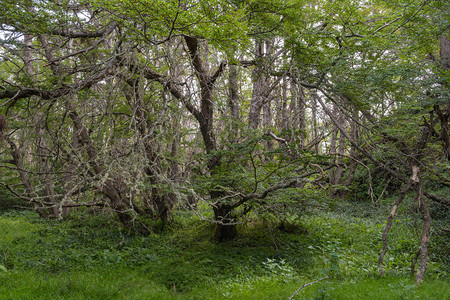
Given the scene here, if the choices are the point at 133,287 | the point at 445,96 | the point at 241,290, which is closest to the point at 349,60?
the point at 445,96

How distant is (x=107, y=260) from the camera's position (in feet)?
22.0

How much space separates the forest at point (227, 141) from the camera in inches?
187

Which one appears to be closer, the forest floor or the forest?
the forest

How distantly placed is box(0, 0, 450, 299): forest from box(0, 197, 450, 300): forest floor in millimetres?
47

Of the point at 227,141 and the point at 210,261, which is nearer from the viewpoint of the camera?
the point at 227,141

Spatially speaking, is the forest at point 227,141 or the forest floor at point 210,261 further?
the forest floor at point 210,261

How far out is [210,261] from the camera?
680cm

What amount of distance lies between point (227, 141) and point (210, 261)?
2637 mm

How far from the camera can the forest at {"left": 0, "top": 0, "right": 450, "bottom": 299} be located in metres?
4.75

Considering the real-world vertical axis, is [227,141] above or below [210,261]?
above

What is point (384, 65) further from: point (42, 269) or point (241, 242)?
point (42, 269)

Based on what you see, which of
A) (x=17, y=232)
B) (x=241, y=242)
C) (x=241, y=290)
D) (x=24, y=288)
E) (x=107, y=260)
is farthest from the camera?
(x=17, y=232)

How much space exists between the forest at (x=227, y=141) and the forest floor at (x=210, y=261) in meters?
0.05

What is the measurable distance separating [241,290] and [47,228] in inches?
247
